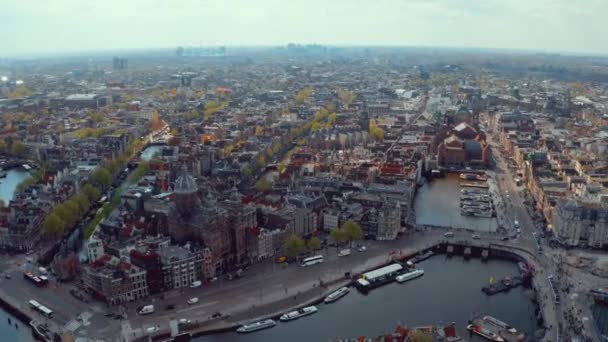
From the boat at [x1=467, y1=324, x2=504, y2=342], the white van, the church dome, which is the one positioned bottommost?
the boat at [x1=467, y1=324, x2=504, y2=342]

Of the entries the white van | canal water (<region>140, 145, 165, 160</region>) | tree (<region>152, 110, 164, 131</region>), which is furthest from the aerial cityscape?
tree (<region>152, 110, 164, 131</region>)

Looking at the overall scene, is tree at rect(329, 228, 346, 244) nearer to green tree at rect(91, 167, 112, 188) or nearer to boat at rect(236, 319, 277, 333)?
boat at rect(236, 319, 277, 333)

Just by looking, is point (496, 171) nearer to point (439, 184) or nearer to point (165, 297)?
point (439, 184)

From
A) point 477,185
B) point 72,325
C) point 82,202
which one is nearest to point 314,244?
point 72,325

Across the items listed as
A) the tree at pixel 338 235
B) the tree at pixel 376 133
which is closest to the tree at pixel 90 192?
the tree at pixel 338 235

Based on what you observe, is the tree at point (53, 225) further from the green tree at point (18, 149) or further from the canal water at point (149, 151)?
the green tree at point (18, 149)

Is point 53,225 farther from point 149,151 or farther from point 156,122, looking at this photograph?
point 156,122

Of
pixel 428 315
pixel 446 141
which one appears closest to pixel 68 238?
pixel 428 315
